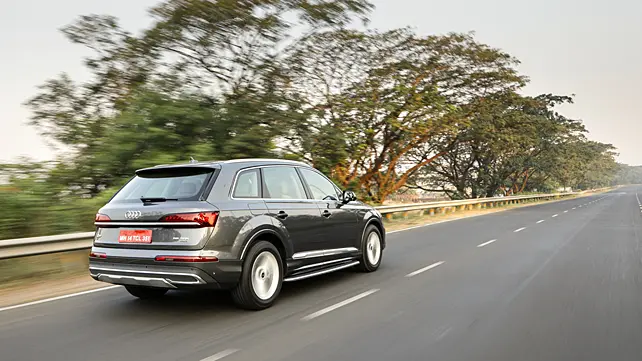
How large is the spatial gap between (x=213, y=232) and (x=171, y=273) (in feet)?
1.87

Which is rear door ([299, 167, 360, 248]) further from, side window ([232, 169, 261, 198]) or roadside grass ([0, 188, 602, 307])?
roadside grass ([0, 188, 602, 307])

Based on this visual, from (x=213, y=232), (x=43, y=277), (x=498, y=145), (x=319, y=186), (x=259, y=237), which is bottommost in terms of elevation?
(x=43, y=277)

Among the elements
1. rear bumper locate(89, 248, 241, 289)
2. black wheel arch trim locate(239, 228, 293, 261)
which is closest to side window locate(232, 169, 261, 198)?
black wheel arch trim locate(239, 228, 293, 261)

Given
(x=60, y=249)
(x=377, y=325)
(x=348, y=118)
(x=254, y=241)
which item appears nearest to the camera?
(x=377, y=325)

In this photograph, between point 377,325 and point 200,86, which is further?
point 200,86

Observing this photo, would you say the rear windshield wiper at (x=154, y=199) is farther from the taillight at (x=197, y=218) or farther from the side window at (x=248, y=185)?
the side window at (x=248, y=185)

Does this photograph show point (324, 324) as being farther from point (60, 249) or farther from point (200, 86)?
point (200, 86)

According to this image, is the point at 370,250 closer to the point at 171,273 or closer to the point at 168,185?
the point at 168,185

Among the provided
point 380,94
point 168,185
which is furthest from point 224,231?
point 380,94

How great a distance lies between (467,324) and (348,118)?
58.6 ft

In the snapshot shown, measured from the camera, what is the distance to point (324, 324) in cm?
531

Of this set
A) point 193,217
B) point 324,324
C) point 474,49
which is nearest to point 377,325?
point 324,324

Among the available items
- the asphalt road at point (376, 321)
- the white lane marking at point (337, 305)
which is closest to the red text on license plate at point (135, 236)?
the asphalt road at point (376, 321)

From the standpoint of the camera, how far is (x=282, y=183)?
6734 millimetres
